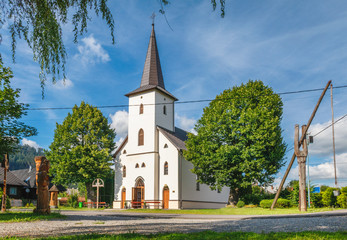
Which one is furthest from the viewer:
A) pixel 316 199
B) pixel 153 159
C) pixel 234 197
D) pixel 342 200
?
pixel 153 159

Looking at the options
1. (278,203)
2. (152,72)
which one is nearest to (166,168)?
(152,72)

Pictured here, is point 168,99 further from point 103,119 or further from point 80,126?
point 80,126

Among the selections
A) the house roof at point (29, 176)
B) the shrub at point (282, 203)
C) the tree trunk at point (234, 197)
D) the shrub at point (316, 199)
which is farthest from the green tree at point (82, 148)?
the shrub at point (316, 199)

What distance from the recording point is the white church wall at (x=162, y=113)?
1478 inches

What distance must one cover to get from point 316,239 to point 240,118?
22125mm

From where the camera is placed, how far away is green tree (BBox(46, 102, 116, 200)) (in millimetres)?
37531

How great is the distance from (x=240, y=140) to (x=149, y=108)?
13.3 meters

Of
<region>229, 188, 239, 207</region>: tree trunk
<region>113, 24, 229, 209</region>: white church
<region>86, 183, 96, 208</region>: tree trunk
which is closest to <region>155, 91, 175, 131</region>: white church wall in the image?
<region>113, 24, 229, 209</region>: white church

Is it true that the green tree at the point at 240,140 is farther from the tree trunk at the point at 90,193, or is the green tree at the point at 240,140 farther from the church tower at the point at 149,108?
the tree trunk at the point at 90,193

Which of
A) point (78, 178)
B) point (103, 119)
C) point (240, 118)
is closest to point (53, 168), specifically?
point (78, 178)

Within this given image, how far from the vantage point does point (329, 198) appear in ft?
85.9

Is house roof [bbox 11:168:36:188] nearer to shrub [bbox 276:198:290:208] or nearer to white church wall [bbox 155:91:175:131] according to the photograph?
white church wall [bbox 155:91:175:131]

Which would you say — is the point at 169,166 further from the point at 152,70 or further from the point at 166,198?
the point at 152,70

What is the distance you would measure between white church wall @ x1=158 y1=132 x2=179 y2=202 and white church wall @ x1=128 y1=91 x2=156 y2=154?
1348mm
